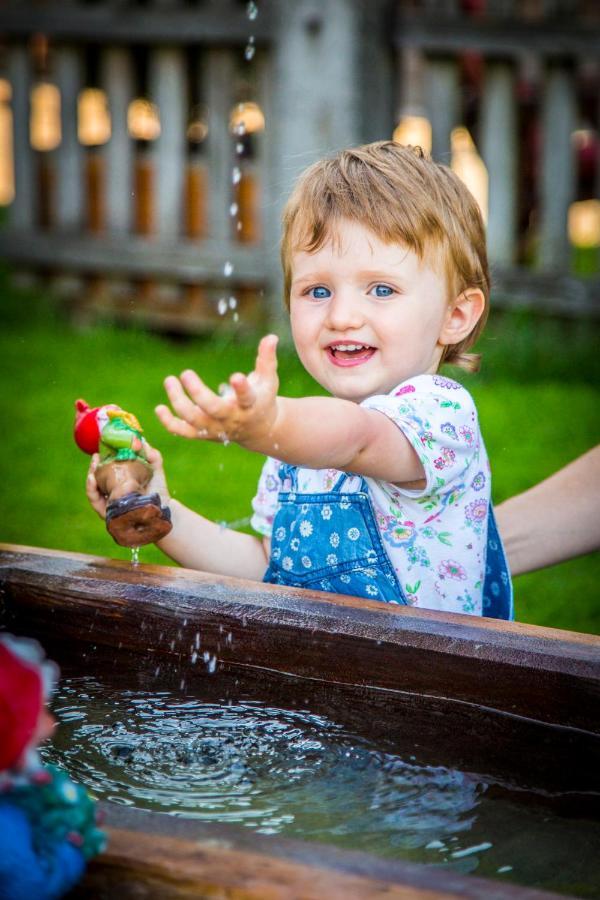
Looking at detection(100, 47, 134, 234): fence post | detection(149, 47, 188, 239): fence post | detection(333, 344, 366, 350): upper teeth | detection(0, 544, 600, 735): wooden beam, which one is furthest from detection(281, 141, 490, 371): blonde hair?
detection(100, 47, 134, 234): fence post

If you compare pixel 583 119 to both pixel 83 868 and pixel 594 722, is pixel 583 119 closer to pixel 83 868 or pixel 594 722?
pixel 594 722

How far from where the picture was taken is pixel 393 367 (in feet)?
6.65

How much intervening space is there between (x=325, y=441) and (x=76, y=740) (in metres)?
0.53

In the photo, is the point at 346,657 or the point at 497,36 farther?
the point at 497,36

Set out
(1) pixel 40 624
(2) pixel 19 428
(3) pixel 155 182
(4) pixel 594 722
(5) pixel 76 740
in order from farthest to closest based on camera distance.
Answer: (3) pixel 155 182
(2) pixel 19 428
(1) pixel 40 624
(5) pixel 76 740
(4) pixel 594 722

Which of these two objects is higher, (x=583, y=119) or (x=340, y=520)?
(x=583, y=119)

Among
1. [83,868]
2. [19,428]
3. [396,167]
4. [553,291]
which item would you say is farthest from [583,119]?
[83,868]

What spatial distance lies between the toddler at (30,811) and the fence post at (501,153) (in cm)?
456

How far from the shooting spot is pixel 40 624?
1.93 metres

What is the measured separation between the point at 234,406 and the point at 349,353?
68 cm

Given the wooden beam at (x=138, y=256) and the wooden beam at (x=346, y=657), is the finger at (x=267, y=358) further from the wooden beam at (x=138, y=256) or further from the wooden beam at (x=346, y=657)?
the wooden beam at (x=138, y=256)

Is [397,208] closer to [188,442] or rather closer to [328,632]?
[328,632]

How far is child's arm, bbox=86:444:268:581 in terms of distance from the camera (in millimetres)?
2211

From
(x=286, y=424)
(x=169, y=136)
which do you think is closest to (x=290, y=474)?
(x=286, y=424)
